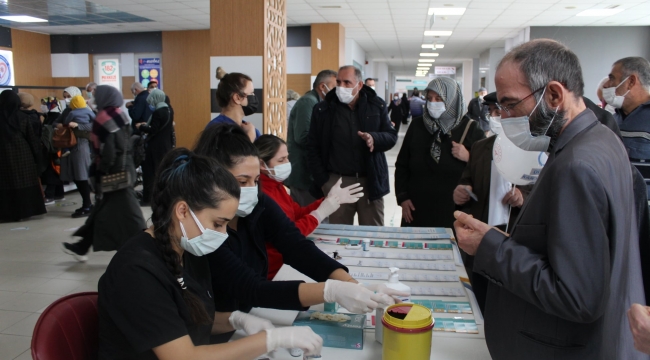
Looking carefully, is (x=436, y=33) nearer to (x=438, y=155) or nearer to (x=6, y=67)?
(x=438, y=155)

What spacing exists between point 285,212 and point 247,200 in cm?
63

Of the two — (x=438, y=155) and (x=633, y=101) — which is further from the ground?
(x=633, y=101)

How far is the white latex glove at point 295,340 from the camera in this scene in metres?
1.25

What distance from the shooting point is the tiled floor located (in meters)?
3.07

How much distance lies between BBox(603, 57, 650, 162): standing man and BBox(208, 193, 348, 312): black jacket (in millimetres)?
2309

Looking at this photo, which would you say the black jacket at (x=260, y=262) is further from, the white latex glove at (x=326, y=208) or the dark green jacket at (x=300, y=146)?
the dark green jacket at (x=300, y=146)

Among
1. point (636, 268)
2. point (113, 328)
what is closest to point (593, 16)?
point (636, 268)

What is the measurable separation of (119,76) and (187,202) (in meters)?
12.7

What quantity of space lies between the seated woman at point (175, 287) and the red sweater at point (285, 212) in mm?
668

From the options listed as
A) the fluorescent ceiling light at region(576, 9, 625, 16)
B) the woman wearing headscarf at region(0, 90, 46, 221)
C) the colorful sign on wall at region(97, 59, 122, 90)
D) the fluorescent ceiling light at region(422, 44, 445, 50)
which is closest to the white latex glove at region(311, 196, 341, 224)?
the woman wearing headscarf at region(0, 90, 46, 221)

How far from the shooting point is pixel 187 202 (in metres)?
1.32

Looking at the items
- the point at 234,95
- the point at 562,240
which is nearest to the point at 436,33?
the point at 234,95

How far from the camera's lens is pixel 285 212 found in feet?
7.95

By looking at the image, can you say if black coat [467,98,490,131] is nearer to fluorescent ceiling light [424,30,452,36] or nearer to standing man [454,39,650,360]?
fluorescent ceiling light [424,30,452,36]
